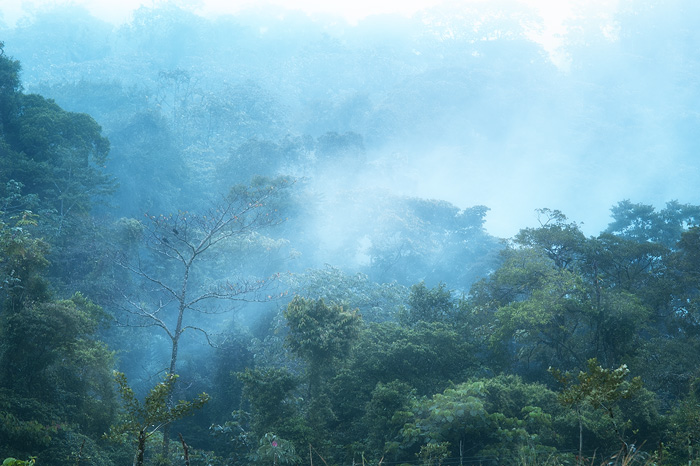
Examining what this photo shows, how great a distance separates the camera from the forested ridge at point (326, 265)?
9906 mm

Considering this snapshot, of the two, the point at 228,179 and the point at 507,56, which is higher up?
the point at 507,56

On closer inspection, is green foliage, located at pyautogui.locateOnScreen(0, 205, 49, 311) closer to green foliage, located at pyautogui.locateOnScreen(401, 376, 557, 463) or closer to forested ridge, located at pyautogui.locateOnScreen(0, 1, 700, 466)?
forested ridge, located at pyautogui.locateOnScreen(0, 1, 700, 466)

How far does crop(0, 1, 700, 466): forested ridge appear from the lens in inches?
390

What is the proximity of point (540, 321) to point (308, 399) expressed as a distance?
6754 millimetres

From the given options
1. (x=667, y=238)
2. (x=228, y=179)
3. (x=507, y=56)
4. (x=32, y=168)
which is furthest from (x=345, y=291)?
(x=507, y=56)

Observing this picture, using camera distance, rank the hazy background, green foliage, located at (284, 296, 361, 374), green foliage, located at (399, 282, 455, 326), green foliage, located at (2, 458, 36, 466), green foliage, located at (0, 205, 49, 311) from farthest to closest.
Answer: the hazy background, green foliage, located at (399, 282, 455, 326), green foliage, located at (284, 296, 361, 374), green foliage, located at (0, 205, 49, 311), green foliage, located at (2, 458, 36, 466)

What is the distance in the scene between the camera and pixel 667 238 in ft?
87.7

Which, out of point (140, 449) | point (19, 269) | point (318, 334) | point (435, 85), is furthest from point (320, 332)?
point (435, 85)

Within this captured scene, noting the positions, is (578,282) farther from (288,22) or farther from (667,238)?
(288,22)

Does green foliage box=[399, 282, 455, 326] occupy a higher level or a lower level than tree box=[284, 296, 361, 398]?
higher

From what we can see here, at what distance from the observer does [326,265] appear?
71.4 ft

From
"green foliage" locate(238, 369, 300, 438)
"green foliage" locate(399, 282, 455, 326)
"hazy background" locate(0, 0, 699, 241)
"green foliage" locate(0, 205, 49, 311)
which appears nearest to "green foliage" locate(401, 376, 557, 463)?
→ "green foliage" locate(238, 369, 300, 438)

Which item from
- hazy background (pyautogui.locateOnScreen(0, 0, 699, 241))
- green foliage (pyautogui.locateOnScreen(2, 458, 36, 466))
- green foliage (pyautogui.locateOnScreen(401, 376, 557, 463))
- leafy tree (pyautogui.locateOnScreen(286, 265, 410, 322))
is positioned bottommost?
green foliage (pyautogui.locateOnScreen(2, 458, 36, 466))

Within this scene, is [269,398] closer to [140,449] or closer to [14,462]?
[140,449]
